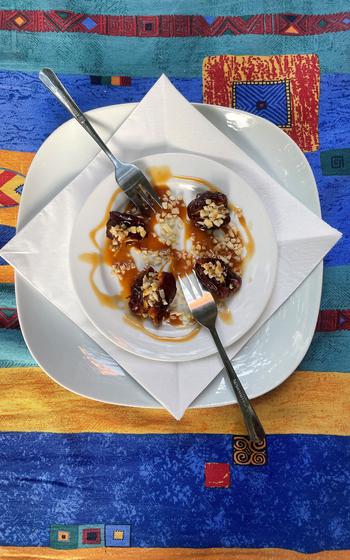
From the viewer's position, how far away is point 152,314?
104cm

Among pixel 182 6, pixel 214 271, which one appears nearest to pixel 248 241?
pixel 214 271

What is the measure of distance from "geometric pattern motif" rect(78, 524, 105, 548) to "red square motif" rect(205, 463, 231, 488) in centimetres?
21

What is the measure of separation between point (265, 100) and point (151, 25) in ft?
0.95

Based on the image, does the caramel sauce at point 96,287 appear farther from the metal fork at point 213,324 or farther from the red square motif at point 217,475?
the red square motif at point 217,475

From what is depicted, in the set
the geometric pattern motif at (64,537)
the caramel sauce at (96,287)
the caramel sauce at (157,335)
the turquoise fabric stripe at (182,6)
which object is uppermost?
the turquoise fabric stripe at (182,6)

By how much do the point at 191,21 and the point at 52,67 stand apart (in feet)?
1.00

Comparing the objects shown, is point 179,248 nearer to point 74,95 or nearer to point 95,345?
point 95,345

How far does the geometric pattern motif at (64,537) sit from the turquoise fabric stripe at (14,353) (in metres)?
0.31

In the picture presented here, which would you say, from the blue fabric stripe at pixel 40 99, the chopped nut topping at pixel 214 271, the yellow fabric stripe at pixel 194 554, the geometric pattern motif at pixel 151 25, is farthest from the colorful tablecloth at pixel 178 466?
the geometric pattern motif at pixel 151 25

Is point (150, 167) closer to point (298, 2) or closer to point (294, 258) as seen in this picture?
point (294, 258)

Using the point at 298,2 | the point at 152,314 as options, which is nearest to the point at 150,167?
the point at 152,314

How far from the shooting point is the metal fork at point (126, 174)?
105cm

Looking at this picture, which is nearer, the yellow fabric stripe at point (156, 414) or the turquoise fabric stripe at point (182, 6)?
the yellow fabric stripe at point (156, 414)

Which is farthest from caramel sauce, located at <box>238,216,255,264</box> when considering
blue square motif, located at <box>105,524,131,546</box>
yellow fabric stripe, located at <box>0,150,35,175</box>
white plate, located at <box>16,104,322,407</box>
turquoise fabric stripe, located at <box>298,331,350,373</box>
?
blue square motif, located at <box>105,524,131,546</box>
